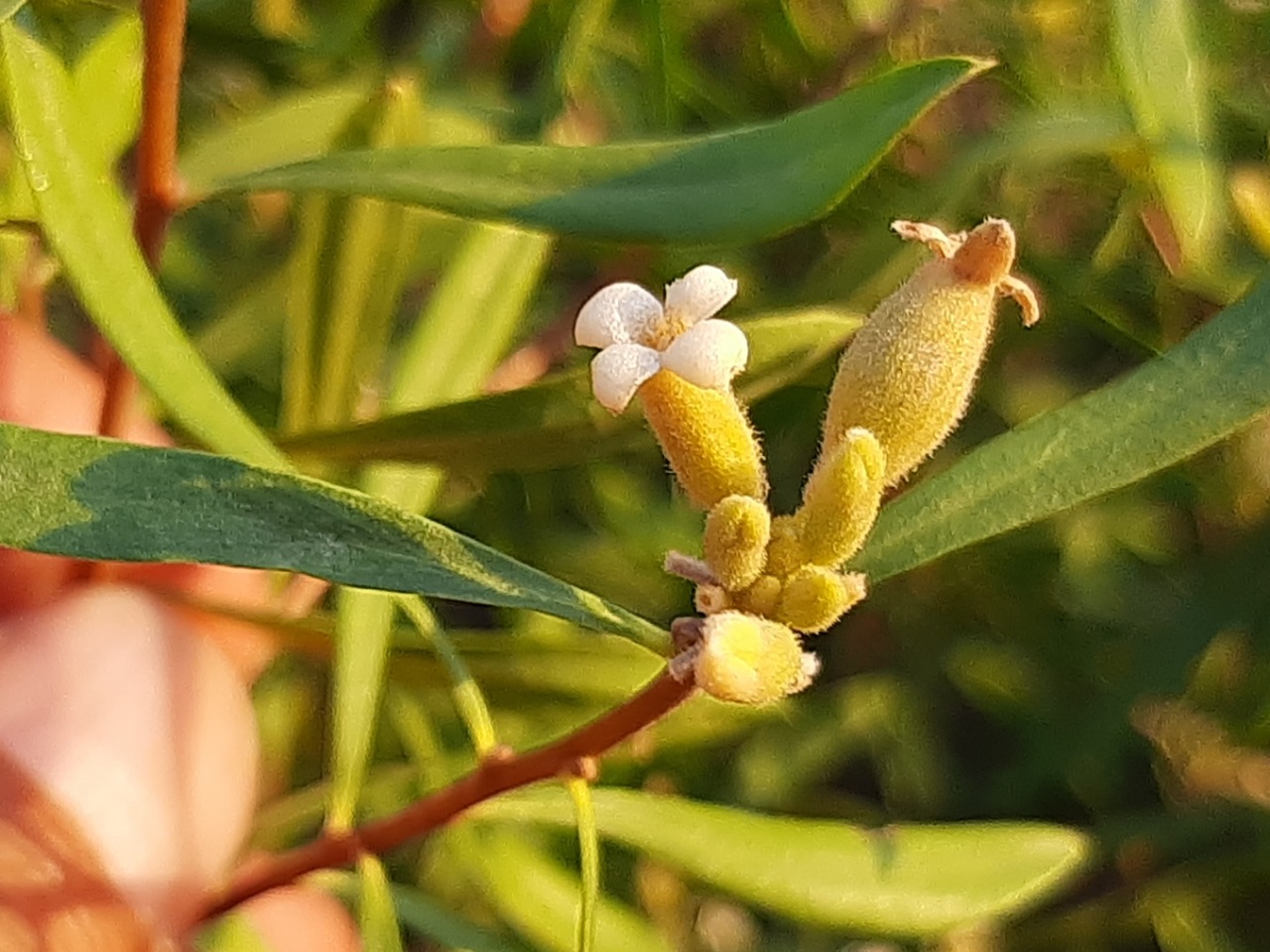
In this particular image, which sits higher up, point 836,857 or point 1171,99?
point 1171,99

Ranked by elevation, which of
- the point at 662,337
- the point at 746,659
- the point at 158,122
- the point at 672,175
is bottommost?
the point at 746,659

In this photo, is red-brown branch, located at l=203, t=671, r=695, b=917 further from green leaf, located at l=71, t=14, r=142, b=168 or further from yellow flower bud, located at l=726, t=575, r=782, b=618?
green leaf, located at l=71, t=14, r=142, b=168

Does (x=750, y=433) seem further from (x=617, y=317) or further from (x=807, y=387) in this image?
(x=807, y=387)

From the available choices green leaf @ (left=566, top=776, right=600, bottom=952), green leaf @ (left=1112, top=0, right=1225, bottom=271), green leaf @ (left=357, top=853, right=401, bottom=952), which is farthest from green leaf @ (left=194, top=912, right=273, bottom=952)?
green leaf @ (left=1112, top=0, right=1225, bottom=271)

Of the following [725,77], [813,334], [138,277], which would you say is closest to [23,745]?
→ [138,277]

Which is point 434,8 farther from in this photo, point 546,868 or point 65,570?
point 546,868

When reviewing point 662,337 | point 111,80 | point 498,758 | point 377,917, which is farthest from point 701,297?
point 111,80
